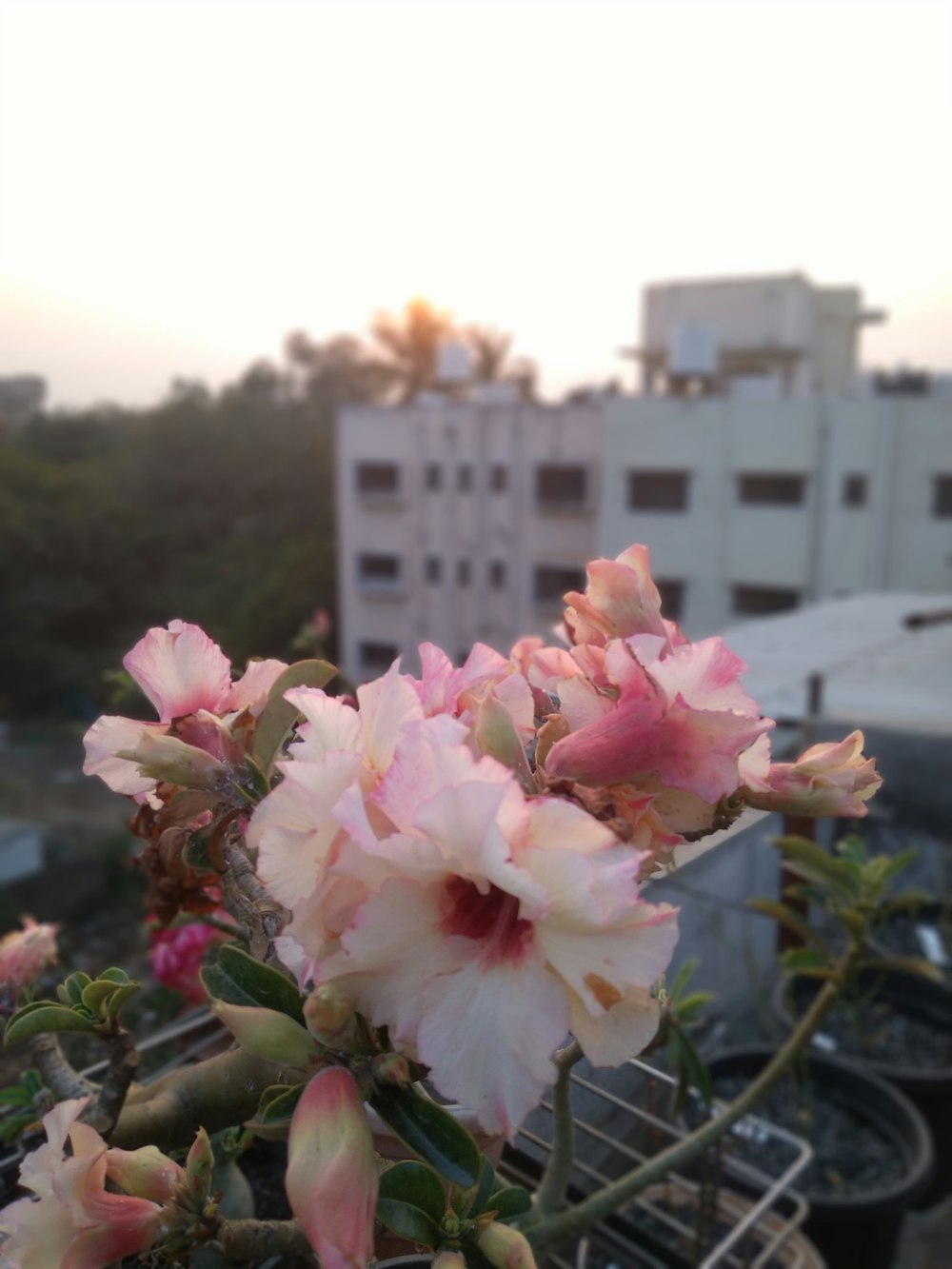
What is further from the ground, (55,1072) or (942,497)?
(55,1072)

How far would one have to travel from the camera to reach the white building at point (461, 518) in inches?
568

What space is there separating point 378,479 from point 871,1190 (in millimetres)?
14912

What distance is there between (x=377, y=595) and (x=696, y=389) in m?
6.02

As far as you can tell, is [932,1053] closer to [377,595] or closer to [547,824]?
[547,824]

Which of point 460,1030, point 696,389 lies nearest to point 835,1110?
point 460,1030

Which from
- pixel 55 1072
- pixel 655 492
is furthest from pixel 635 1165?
pixel 655 492

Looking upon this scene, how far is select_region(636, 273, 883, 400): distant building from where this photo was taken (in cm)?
1501

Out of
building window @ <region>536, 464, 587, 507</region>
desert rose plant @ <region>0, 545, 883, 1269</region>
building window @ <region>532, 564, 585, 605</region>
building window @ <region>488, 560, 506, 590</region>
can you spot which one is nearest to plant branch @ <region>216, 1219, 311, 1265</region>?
desert rose plant @ <region>0, 545, 883, 1269</region>

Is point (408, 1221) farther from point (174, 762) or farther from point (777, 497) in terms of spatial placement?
point (777, 497)

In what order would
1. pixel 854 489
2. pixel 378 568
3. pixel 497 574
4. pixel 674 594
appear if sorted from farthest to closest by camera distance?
1. pixel 378 568
2. pixel 497 574
3. pixel 674 594
4. pixel 854 489

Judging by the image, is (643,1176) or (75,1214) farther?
(643,1176)

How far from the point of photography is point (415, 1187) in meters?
0.43

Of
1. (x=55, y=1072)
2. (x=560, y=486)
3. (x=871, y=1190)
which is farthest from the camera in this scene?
(x=560, y=486)

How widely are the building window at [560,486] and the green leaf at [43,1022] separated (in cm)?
1407
